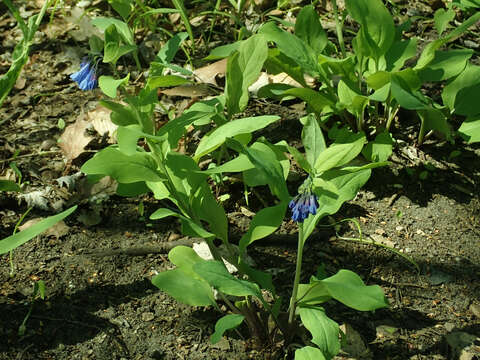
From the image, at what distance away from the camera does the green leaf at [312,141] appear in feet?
5.86

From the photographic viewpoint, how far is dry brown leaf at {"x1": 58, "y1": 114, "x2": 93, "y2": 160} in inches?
104

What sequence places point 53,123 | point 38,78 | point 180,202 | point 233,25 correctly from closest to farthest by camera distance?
point 180,202 < point 53,123 < point 38,78 < point 233,25

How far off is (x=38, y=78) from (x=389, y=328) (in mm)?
2348

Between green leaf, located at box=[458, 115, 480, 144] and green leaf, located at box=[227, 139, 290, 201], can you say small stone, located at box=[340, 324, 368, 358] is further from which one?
green leaf, located at box=[458, 115, 480, 144]

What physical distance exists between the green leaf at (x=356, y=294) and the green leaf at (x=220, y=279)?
0.74 ft

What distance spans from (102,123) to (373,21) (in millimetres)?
1396

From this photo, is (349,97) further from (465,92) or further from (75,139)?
(75,139)

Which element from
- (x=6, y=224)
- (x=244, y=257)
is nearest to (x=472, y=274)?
(x=244, y=257)

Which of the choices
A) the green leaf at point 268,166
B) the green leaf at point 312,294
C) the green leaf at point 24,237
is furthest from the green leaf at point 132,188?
the green leaf at point 312,294

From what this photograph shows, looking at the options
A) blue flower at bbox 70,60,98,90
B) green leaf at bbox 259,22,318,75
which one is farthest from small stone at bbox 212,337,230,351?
green leaf at bbox 259,22,318,75

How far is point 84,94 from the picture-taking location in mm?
3031

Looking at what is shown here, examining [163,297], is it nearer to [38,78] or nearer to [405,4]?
[38,78]

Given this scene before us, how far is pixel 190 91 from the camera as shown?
9.50ft

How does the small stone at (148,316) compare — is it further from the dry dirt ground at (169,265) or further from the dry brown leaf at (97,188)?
the dry brown leaf at (97,188)
